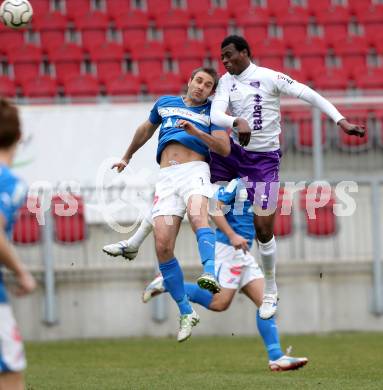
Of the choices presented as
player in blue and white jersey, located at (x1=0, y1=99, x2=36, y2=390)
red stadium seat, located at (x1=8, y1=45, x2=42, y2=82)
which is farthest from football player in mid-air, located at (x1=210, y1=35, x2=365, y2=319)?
red stadium seat, located at (x1=8, y1=45, x2=42, y2=82)

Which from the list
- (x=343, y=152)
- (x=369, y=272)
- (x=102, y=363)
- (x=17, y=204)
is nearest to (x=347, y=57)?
(x=343, y=152)

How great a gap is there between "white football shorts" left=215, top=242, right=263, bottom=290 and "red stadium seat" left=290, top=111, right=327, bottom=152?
431 centimetres

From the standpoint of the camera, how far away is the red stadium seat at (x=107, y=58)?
1678cm

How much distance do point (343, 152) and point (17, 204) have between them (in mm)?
9424

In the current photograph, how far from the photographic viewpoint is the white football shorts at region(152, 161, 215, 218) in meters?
9.06

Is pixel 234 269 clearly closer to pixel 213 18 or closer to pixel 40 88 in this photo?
pixel 40 88

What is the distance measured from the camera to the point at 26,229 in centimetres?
1368

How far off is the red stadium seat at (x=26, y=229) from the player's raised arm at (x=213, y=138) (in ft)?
17.1

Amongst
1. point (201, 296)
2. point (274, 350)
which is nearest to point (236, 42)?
point (201, 296)

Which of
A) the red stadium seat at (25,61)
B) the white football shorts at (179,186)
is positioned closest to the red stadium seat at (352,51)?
the red stadium seat at (25,61)

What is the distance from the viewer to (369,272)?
45.9 feet

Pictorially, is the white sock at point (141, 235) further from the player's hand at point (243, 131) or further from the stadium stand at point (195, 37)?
the stadium stand at point (195, 37)

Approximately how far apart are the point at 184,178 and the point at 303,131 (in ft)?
17.5

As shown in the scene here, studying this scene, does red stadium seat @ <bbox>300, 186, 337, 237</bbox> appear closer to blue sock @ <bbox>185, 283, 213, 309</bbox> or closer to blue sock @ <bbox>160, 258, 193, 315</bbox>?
blue sock @ <bbox>185, 283, 213, 309</bbox>
